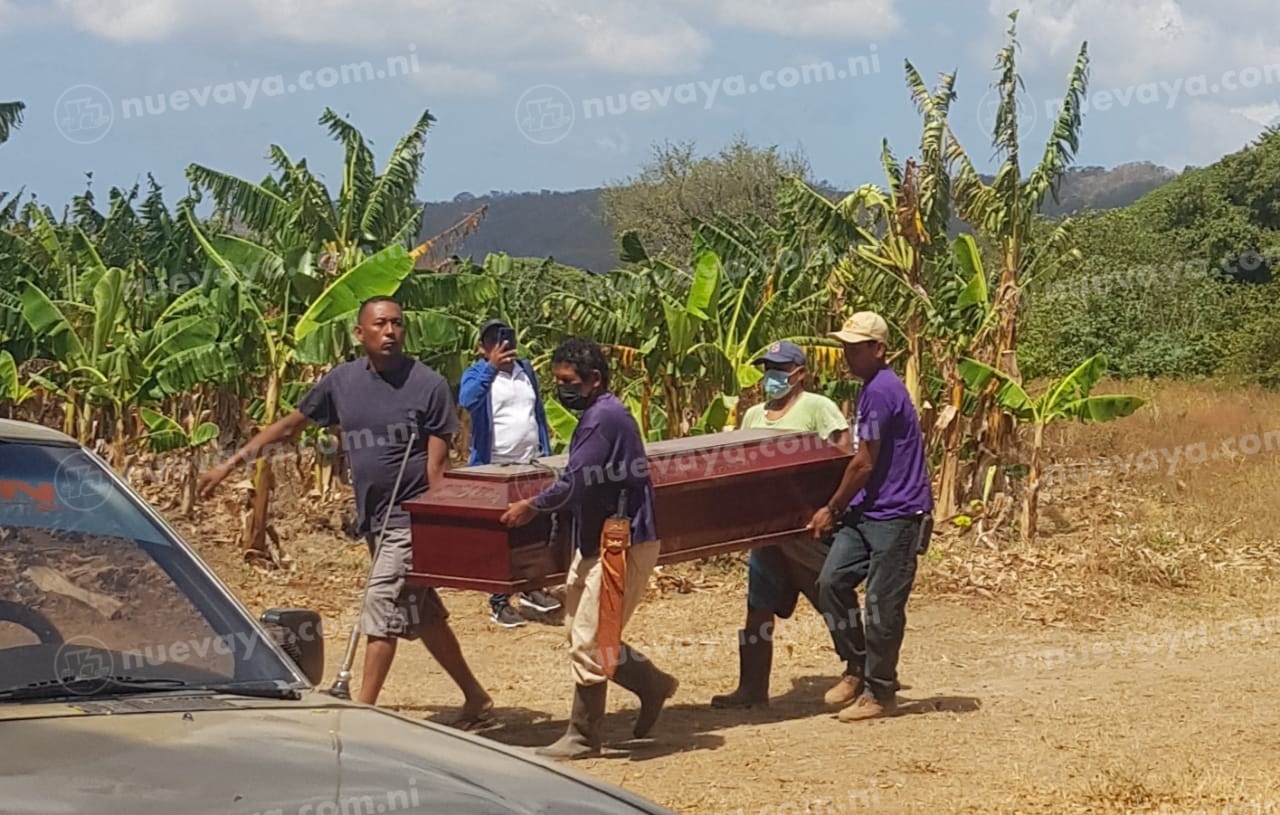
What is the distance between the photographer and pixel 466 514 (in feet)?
23.4

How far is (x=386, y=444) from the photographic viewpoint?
24.4 ft

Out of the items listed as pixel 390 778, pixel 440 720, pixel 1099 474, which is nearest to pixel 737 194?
pixel 1099 474

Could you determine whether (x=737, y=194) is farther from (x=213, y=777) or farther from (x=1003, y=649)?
(x=213, y=777)

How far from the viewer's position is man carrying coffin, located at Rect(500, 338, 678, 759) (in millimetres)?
7172

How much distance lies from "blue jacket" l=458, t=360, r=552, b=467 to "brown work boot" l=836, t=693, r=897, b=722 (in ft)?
9.87

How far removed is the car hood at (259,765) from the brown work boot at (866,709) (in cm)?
504

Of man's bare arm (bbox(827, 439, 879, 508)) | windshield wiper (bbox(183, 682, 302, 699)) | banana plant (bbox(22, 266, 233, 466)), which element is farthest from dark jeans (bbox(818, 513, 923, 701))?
banana plant (bbox(22, 266, 233, 466))

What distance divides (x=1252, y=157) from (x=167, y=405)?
94.0ft

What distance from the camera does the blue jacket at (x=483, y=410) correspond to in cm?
1038

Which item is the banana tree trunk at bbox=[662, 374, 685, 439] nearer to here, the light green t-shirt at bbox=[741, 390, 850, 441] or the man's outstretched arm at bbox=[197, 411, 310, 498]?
the light green t-shirt at bbox=[741, 390, 850, 441]

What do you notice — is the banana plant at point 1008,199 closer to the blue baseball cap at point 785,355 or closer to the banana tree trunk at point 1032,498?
the banana tree trunk at point 1032,498

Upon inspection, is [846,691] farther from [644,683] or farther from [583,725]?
[583,725]
